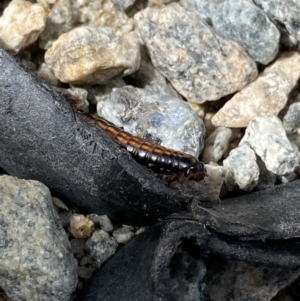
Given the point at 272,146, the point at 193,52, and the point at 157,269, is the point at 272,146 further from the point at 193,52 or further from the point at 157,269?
the point at 157,269

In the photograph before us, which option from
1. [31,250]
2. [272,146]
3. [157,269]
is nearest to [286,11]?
[272,146]

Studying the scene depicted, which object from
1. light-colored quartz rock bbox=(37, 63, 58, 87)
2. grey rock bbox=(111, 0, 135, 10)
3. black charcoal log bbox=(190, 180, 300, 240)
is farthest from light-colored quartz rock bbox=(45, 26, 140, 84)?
black charcoal log bbox=(190, 180, 300, 240)

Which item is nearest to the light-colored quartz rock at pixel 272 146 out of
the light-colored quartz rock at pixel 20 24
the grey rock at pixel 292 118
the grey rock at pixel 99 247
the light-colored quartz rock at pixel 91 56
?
the grey rock at pixel 292 118

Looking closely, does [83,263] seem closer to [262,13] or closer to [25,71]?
[25,71]

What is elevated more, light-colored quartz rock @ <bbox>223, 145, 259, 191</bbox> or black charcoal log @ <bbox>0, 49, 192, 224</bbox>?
black charcoal log @ <bbox>0, 49, 192, 224</bbox>

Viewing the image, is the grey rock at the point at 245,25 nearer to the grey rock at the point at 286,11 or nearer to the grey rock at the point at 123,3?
the grey rock at the point at 286,11

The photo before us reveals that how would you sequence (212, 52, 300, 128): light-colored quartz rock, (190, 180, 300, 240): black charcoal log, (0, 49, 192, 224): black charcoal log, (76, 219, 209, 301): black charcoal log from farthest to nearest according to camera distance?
(212, 52, 300, 128): light-colored quartz rock, (0, 49, 192, 224): black charcoal log, (190, 180, 300, 240): black charcoal log, (76, 219, 209, 301): black charcoal log

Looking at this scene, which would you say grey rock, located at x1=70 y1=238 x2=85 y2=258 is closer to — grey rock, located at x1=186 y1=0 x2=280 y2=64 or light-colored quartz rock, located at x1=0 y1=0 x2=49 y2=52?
light-colored quartz rock, located at x1=0 y1=0 x2=49 y2=52

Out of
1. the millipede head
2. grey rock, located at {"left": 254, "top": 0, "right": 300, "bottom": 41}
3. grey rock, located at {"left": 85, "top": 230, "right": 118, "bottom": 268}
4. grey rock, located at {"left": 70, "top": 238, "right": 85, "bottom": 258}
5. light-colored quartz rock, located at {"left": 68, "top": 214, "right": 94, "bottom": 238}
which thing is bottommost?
grey rock, located at {"left": 70, "top": 238, "right": 85, "bottom": 258}
